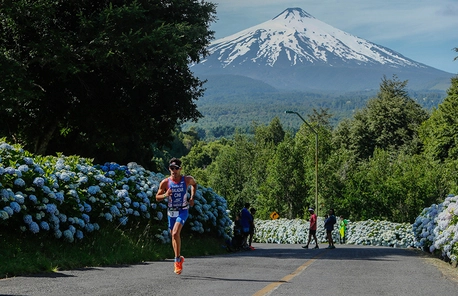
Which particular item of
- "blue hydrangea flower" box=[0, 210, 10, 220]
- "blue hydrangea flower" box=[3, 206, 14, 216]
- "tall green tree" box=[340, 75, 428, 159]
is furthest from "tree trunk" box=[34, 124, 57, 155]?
"tall green tree" box=[340, 75, 428, 159]

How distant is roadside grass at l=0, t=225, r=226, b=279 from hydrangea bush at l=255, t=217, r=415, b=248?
24.9 metres

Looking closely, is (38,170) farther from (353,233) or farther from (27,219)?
(353,233)

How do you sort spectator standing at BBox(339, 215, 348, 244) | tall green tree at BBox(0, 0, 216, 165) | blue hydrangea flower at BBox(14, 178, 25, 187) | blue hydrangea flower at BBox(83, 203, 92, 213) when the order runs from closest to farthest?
1. blue hydrangea flower at BBox(14, 178, 25, 187)
2. blue hydrangea flower at BBox(83, 203, 92, 213)
3. tall green tree at BBox(0, 0, 216, 165)
4. spectator standing at BBox(339, 215, 348, 244)

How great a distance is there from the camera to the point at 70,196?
557 inches

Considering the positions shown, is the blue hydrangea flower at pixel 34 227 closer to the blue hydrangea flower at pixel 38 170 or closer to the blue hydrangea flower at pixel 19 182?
the blue hydrangea flower at pixel 19 182

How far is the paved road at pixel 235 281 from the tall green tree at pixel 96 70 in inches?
337

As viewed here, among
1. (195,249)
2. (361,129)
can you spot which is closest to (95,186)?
(195,249)

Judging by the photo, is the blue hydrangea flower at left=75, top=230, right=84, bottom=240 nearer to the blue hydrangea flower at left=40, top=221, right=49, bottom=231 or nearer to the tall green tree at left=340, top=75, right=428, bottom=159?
the blue hydrangea flower at left=40, top=221, right=49, bottom=231

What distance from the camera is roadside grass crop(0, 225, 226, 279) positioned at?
11469mm

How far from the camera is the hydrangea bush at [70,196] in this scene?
12586 millimetres

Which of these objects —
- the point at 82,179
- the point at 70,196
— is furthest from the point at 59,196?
the point at 82,179

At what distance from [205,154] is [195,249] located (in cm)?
14856

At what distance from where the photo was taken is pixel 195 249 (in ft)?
62.4

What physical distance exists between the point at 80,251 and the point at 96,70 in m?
11.8
